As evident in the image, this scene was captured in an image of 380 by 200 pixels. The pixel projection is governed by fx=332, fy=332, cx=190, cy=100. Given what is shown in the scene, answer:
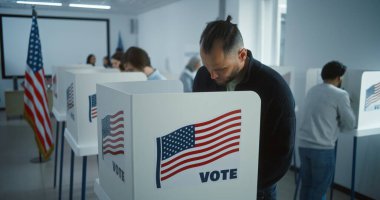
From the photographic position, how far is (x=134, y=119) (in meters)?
0.84

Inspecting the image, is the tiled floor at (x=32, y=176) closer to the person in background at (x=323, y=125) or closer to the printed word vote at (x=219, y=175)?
the person in background at (x=323, y=125)

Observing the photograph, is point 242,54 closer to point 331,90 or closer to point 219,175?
point 219,175

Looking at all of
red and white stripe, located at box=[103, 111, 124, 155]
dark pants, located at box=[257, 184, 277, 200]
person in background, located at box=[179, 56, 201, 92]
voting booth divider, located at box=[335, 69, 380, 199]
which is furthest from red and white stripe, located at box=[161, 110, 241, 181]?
person in background, located at box=[179, 56, 201, 92]

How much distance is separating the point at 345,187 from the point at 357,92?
1.21 meters

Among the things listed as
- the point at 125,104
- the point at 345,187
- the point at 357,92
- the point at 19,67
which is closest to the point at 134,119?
the point at 125,104

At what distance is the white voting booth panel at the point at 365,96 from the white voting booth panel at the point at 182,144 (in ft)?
5.91

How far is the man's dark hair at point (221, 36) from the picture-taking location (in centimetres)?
104

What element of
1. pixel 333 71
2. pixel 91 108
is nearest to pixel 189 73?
pixel 333 71

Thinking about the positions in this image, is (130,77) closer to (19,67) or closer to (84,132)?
(84,132)

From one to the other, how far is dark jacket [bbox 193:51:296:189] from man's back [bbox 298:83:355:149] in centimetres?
128

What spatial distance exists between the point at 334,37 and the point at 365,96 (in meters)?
1.03

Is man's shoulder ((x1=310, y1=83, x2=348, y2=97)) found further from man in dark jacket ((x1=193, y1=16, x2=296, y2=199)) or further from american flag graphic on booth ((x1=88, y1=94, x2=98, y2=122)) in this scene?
american flag graphic on booth ((x1=88, y1=94, x2=98, y2=122))

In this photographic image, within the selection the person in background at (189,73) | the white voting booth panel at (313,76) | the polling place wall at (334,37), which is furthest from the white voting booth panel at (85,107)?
the person in background at (189,73)

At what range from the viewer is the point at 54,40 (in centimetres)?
855
